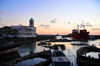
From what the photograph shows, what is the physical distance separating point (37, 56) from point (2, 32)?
10945 centimetres

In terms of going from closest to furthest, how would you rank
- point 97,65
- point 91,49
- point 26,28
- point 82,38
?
point 97,65, point 91,49, point 26,28, point 82,38

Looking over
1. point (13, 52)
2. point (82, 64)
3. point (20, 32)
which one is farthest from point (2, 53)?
point (20, 32)

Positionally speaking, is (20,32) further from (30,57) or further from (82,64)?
(82,64)

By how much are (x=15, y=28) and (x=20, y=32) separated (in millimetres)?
8850

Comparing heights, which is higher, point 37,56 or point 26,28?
point 26,28

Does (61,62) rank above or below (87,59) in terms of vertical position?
above

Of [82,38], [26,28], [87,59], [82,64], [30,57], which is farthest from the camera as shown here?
[82,38]

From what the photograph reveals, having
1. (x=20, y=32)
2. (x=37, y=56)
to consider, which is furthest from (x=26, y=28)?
(x=37, y=56)

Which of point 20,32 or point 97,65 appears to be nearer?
point 97,65

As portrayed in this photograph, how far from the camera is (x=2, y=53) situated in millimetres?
40281

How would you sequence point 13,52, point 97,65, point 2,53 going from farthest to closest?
point 13,52
point 2,53
point 97,65

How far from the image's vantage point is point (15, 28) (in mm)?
128375

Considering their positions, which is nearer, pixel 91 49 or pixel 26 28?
pixel 91 49

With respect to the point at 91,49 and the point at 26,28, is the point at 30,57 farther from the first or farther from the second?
the point at 26,28
